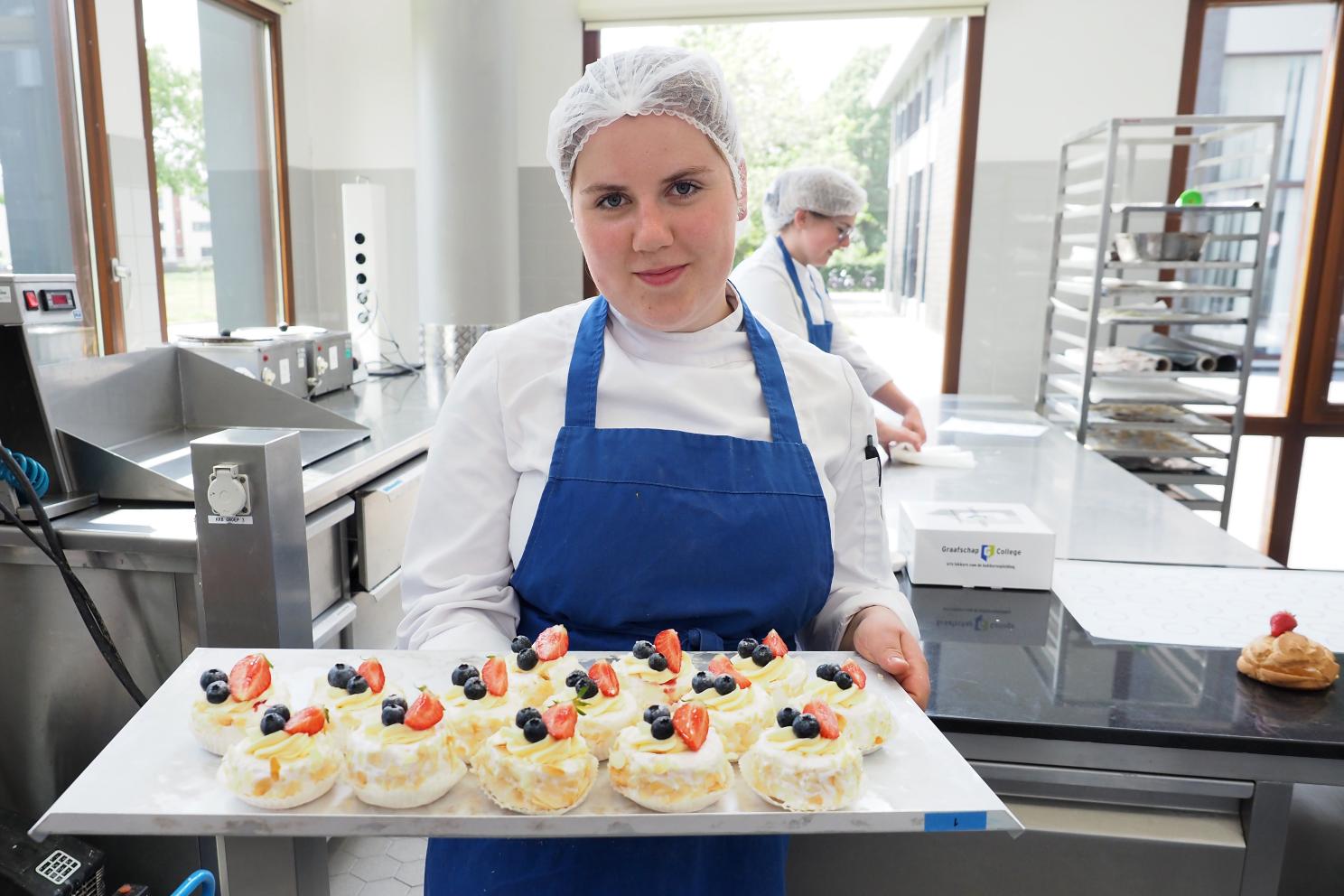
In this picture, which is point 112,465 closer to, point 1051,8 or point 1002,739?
point 1002,739

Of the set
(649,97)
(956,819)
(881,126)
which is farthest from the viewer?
(881,126)

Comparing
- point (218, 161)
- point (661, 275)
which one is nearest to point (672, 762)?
point (661, 275)

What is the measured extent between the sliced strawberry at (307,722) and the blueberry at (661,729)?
37cm

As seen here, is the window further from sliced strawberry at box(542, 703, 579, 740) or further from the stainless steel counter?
sliced strawberry at box(542, 703, 579, 740)

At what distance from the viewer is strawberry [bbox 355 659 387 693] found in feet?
3.57

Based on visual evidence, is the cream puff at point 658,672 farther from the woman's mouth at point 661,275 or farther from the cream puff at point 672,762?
the woman's mouth at point 661,275

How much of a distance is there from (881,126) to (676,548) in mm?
4489

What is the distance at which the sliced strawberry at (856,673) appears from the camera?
111cm

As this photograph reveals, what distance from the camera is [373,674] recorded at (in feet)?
3.60

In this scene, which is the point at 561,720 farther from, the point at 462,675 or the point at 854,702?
the point at 854,702

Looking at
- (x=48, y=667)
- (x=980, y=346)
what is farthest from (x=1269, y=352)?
(x=48, y=667)

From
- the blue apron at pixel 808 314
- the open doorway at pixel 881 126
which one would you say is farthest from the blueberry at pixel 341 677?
the open doorway at pixel 881 126

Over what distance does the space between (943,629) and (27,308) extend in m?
1.82

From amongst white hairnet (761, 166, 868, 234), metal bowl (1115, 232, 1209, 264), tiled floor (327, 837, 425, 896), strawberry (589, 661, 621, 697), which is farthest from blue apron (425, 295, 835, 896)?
metal bowl (1115, 232, 1209, 264)
